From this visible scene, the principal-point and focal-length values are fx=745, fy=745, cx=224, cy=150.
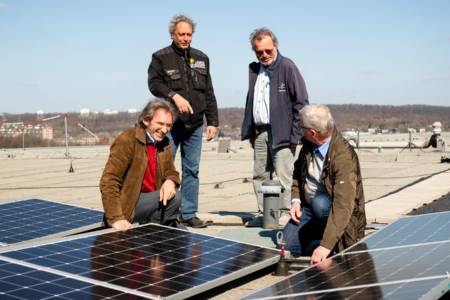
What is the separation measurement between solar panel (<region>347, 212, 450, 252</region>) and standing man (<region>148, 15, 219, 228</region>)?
293 centimetres

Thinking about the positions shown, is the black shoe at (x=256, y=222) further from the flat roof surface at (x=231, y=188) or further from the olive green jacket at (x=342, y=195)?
the olive green jacket at (x=342, y=195)

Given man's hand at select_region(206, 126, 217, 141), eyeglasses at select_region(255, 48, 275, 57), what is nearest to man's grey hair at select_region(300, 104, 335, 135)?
eyeglasses at select_region(255, 48, 275, 57)

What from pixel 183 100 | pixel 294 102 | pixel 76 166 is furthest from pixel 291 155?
pixel 76 166

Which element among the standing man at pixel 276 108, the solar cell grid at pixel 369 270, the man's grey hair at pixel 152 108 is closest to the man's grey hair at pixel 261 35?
the standing man at pixel 276 108

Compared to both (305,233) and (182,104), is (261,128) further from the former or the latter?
(305,233)

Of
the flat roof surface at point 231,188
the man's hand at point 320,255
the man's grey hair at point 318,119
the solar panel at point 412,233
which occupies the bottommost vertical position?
the flat roof surface at point 231,188

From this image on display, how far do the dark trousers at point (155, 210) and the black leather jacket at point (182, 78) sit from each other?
1758 millimetres

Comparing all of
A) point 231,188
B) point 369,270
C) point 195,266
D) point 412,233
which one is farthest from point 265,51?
point 231,188

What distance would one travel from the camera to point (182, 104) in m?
8.41

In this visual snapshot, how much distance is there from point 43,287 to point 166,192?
8.49ft

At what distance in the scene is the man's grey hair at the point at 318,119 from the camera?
6.05 meters

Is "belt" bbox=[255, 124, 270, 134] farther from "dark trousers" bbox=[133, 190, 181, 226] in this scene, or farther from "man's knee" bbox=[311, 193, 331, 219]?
"man's knee" bbox=[311, 193, 331, 219]

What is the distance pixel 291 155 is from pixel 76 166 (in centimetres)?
1608

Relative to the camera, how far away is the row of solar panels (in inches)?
164
